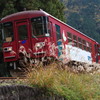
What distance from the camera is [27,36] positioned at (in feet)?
36.7

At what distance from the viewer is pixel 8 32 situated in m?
11.7

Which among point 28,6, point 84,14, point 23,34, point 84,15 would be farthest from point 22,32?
point 84,14

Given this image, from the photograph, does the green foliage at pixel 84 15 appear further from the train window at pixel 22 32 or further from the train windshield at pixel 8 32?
the train window at pixel 22 32

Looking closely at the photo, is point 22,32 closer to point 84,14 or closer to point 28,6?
point 28,6

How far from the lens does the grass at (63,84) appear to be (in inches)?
215

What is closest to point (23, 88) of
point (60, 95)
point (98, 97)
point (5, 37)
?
point (60, 95)

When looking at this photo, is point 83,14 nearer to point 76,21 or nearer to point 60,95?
point 76,21

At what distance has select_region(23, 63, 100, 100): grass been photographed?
215 inches

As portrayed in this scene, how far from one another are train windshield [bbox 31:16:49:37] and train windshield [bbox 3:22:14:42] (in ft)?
3.45

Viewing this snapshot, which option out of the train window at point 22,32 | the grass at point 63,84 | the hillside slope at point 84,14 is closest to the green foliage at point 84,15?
the hillside slope at point 84,14

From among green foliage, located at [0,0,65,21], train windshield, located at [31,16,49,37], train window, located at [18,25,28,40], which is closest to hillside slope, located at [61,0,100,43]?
green foliage, located at [0,0,65,21]

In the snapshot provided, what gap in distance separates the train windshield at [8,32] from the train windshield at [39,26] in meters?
1.05

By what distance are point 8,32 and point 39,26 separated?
1.53m

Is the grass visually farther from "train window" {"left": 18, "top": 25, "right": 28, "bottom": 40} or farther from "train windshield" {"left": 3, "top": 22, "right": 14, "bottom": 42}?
"train windshield" {"left": 3, "top": 22, "right": 14, "bottom": 42}
